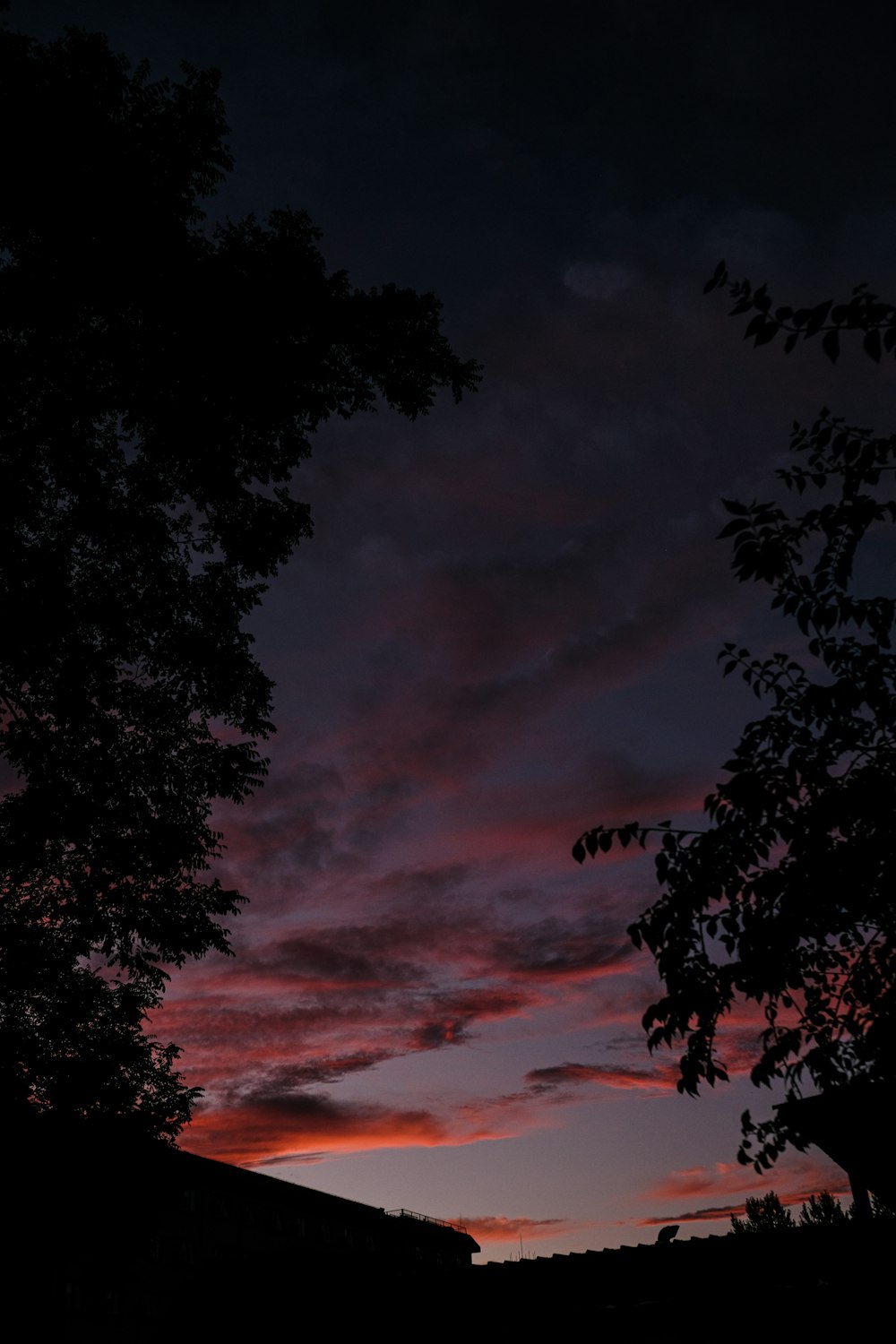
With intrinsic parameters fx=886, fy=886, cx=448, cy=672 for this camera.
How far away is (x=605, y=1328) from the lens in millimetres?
11203

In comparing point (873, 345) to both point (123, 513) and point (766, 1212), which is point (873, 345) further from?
point (766, 1212)

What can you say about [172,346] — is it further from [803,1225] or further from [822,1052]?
[803,1225]

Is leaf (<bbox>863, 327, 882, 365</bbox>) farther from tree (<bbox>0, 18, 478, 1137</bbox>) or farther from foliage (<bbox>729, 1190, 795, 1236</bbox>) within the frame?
foliage (<bbox>729, 1190, 795, 1236</bbox>)

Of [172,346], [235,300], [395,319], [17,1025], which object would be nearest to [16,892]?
[17,1025]

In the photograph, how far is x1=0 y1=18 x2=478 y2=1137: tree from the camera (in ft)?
43.6

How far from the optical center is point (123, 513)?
14.9m

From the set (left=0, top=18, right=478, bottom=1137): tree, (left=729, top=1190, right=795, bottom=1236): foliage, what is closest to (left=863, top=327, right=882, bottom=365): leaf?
(left=0, top=18, right=478, bottom=1137): tree

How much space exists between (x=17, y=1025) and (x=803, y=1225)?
11.5m

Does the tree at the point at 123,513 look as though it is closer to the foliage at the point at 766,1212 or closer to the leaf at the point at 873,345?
the leaf at the point at 873,345

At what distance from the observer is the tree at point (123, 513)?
523 inches

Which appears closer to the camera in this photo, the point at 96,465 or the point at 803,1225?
the point at 803,1225

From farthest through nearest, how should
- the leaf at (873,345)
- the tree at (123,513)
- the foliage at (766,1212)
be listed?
the foliage at (766,1212)
the tree at (123,513)
the leaf at (873,345)

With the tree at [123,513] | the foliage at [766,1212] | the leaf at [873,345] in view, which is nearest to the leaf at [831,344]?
the leaf at [873,345]

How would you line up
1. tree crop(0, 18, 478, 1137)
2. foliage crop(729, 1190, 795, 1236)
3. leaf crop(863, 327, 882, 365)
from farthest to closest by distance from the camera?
foliage crop(729, 1190, 795, 1236) → tree crop(0, 18, 478, 1137) → leaf crop(863, 327, 882, 365)
